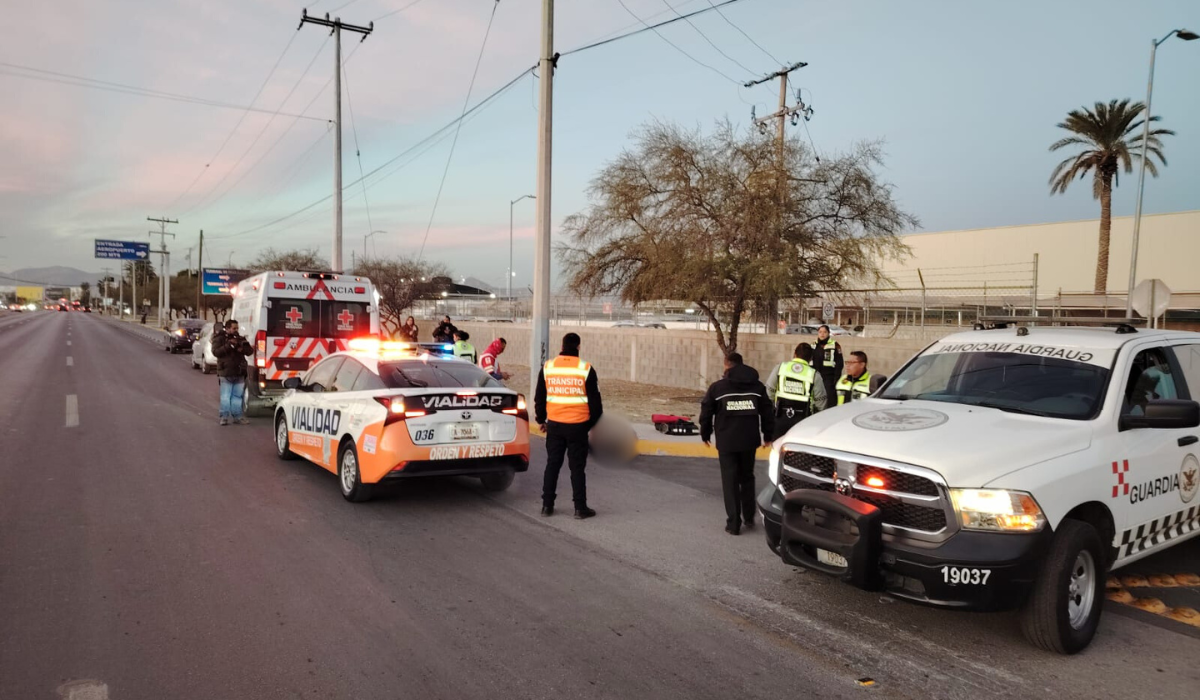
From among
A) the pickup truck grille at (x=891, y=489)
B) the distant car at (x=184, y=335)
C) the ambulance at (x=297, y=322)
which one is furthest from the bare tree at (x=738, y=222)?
the distant car at (x=184, y=335)

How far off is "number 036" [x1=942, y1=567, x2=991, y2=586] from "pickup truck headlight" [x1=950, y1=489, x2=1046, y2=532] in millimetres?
219

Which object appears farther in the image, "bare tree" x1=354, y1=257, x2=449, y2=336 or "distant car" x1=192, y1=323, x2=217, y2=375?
"bare tree" x1=354, y1=257, x2=449, y2=336

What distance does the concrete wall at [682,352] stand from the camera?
16031 mm

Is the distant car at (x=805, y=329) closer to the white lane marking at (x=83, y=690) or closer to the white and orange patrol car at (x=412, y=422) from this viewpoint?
the white and orange patrol car at (x=412, y=422)

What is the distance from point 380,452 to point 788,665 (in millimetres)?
4534

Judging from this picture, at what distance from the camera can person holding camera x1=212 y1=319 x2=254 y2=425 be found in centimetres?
1287

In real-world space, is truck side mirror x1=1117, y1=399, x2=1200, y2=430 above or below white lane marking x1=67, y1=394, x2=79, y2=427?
above

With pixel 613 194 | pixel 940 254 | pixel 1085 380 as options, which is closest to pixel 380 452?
pixel 1085 380

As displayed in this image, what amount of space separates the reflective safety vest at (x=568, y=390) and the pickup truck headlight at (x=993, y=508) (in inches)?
149

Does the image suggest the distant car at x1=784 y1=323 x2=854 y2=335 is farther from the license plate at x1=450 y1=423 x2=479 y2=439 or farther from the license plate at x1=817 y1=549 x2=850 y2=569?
the license plate at x1=817 y1=549 x2=850 y2=569

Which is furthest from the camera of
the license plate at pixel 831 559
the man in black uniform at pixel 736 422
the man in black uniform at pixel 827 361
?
the man in black uniform at pixel 827 361

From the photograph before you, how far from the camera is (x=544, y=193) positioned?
1428 cm

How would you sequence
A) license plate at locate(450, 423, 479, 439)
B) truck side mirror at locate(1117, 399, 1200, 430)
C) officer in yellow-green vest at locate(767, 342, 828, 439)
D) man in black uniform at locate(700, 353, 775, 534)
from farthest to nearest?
officer in yellow-green vest at locate(767, 342, 828, 439) → license plate at locate(450, 423, 479, 439) → man in black uniform at locate(700, 353, 775, 534) → truck side mirror at locate(1117, 399, 1200, 430)

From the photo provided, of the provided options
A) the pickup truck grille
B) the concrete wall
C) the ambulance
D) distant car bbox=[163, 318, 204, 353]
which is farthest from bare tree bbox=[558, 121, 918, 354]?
distant car bbox=[163, 318, 204, 353]
